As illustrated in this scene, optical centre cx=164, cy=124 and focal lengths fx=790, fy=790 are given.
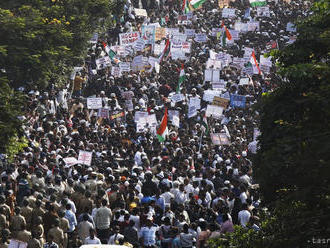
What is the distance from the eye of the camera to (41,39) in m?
25.1

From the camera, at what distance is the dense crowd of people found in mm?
15469

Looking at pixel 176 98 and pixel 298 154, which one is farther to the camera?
pixel 176 98

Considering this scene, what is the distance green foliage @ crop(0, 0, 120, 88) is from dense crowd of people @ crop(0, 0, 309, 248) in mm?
796

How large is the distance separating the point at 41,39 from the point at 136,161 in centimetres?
589

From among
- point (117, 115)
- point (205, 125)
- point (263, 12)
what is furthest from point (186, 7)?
point (205, 125)

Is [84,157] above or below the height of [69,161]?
above

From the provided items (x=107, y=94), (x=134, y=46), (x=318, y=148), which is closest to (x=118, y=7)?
(x=134, y=46)

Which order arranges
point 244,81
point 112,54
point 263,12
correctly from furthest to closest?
point 263,12, point 112,54, point 244,81

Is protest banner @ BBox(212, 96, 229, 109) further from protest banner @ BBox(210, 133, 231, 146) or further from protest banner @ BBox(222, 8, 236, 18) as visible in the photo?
protest banner @ BBox(222, 8, 236, 18)

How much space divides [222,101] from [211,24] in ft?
56.5

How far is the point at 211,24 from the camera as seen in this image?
4328 cm

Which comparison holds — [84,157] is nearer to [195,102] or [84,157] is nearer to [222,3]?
[195,102]

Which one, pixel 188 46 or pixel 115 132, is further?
pixel 188 46

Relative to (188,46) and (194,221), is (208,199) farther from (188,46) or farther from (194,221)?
(188,46)
